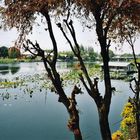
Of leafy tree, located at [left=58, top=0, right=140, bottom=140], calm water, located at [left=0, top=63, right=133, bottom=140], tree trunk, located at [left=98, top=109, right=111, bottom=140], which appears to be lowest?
calm water, located at [left=0, top=63, right=133, bottom=140]

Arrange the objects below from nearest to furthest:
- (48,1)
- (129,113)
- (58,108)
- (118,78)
Result: 1. (48,1)
2. (129,113)
3. (58,108)
4. (118,78)

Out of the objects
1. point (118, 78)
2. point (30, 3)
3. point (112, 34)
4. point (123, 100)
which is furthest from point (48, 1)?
point (118, 78)

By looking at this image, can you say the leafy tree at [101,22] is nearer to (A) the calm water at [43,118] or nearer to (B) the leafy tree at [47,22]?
(B) the leafy tree at [47,22]

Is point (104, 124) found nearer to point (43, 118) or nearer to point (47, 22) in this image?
point (47, 22)

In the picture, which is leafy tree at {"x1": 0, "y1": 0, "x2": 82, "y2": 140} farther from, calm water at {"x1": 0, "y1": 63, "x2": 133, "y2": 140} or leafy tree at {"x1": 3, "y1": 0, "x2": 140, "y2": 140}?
calm water at {"x1": 0, "y1": 63, "x2": 133, "y2": 140}

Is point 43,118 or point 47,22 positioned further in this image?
point 43,118

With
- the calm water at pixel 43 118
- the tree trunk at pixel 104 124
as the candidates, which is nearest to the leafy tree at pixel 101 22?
the tree trunk at pixel 104 124

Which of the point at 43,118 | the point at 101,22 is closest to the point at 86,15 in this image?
the point at 101,22

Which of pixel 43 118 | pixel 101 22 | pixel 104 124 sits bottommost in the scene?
pixel 43 118

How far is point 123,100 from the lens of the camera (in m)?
44.7

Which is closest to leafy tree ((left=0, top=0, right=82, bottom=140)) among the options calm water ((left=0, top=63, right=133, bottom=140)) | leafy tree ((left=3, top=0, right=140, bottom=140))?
leafy tree ((left=3, top=0, right=140, bottom=140))

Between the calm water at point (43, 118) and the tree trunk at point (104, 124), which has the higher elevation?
the tree trunk at point (104, 124)

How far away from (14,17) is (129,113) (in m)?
13.9

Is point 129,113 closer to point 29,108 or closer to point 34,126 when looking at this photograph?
point 34,126
